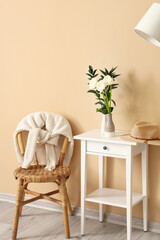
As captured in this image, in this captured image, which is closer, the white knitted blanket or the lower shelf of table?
the lower shelf of table

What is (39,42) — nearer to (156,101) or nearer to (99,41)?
(99,41)

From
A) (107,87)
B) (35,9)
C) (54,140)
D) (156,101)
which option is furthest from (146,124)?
(35,9)

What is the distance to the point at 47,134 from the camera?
117 inches

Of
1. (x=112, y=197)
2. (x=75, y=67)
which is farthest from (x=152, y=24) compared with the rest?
(x=112, y=197)

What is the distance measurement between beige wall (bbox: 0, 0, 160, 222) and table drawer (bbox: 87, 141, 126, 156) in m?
0.34

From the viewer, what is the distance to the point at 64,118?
121 inches

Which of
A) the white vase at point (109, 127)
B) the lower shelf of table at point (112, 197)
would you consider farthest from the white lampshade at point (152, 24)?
the lower shelf of table at point (112, 197)

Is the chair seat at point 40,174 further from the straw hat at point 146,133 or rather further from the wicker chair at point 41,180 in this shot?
the straw hat at point 146,133

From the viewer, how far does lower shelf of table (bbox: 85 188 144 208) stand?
104 inches

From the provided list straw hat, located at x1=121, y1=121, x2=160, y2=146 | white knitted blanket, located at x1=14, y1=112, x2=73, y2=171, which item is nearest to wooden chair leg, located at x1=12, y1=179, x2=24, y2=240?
white knitted blanket, located at x1=14, y1=112, x2=73, y2=171

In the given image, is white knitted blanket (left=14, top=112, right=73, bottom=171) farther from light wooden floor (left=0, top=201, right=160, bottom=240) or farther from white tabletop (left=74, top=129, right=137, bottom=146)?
light wooden floor (left=0, top=201, right=160, bottom=240)

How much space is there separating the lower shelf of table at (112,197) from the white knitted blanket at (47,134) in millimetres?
398

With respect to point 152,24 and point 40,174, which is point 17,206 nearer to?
point 40,174

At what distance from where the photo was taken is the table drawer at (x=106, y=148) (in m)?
2.58
